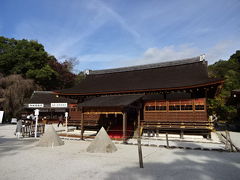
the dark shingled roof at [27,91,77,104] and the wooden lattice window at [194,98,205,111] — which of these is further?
the dark shingled roof at [27,91,77,104]

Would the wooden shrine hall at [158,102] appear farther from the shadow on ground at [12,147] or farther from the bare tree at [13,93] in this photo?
the bare tree at [13,93]

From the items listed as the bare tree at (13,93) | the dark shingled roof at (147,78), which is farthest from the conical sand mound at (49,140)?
the bare tree at (13,93)

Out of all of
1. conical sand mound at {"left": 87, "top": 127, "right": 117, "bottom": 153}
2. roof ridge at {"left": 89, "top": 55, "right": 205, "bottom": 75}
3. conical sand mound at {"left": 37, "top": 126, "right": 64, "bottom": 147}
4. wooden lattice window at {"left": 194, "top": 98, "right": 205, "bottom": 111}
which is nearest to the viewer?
conical sand mound at {"left": 87, "top": 127, "right": 117, "bottom": 153}

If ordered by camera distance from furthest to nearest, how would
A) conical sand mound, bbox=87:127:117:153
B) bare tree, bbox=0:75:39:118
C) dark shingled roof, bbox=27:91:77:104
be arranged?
dark shingled roof, bbox=27:91:77:104
bare tree, bbox=0:75:39:118
conical sand mound, bbox=87:127:117:153

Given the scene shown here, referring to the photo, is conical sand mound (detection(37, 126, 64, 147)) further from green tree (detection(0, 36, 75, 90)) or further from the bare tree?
green tree (detection(0, 36, 75, 90))

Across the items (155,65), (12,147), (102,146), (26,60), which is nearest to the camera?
(102,146)

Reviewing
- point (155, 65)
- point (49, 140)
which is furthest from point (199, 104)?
point (49, 140)

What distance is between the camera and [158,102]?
528 inches

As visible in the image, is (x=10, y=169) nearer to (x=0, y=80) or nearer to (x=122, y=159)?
(x=122, y=159)

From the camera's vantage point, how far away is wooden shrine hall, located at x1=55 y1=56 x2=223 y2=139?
11.6m

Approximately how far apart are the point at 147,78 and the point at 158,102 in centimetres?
334

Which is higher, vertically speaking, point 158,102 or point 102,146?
point 158,102

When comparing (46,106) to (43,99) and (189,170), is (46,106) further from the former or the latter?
(189,170)

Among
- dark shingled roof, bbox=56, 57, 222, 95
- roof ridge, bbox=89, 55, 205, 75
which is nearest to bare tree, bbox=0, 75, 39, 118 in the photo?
dark shingled roof, bbox=56, 57, 222, 95
